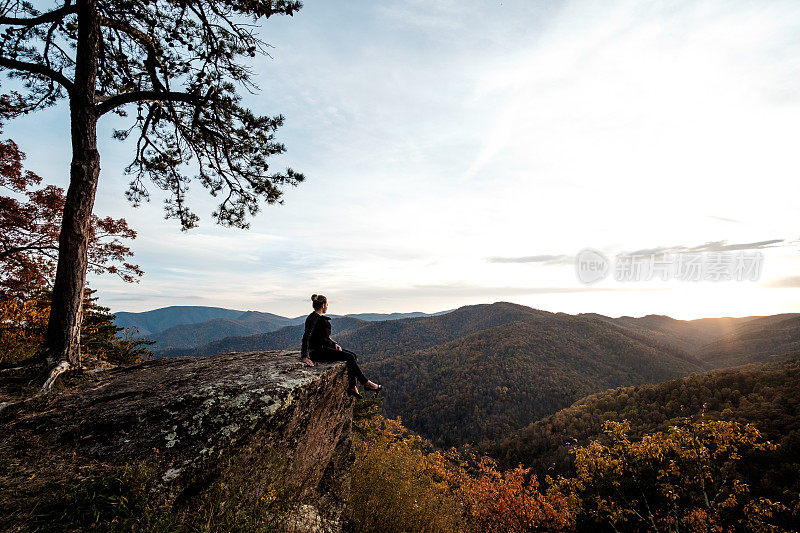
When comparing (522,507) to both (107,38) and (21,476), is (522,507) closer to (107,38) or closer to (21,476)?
(21,476)

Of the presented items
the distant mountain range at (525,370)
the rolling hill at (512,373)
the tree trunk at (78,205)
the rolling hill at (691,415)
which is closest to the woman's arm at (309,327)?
the tree trunk at (78,205)

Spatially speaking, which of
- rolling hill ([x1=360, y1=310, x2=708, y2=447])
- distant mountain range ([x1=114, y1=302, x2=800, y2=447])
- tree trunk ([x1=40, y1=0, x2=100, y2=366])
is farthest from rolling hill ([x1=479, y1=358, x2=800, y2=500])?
tree trunk ([x1=40, y1=0, x2=100, y2=366])

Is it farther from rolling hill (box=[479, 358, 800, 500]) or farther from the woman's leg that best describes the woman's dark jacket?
rolling hill (box=[479, 358, 800, 500])

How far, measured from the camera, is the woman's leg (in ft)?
21.7

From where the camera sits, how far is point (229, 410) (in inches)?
161

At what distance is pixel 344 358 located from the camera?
6.85 m

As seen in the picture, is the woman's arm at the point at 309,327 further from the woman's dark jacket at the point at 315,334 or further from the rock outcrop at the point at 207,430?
the rock outcrop at the point at 207,430

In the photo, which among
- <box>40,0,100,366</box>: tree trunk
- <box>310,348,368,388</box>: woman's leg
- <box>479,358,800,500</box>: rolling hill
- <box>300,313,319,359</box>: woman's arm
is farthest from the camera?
<box>479,358,800,500</box>: rolling hill

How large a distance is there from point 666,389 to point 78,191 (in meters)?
83.6

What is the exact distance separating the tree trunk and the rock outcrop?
924 mm

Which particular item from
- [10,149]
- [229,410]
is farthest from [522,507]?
[10,149]

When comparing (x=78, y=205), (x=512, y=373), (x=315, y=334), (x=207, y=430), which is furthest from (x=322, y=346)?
(x=512, y=373)

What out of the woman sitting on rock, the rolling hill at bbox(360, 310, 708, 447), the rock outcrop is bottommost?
the rolling hill at bbox(360, 310, 708, 447)

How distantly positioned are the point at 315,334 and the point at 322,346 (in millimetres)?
329
